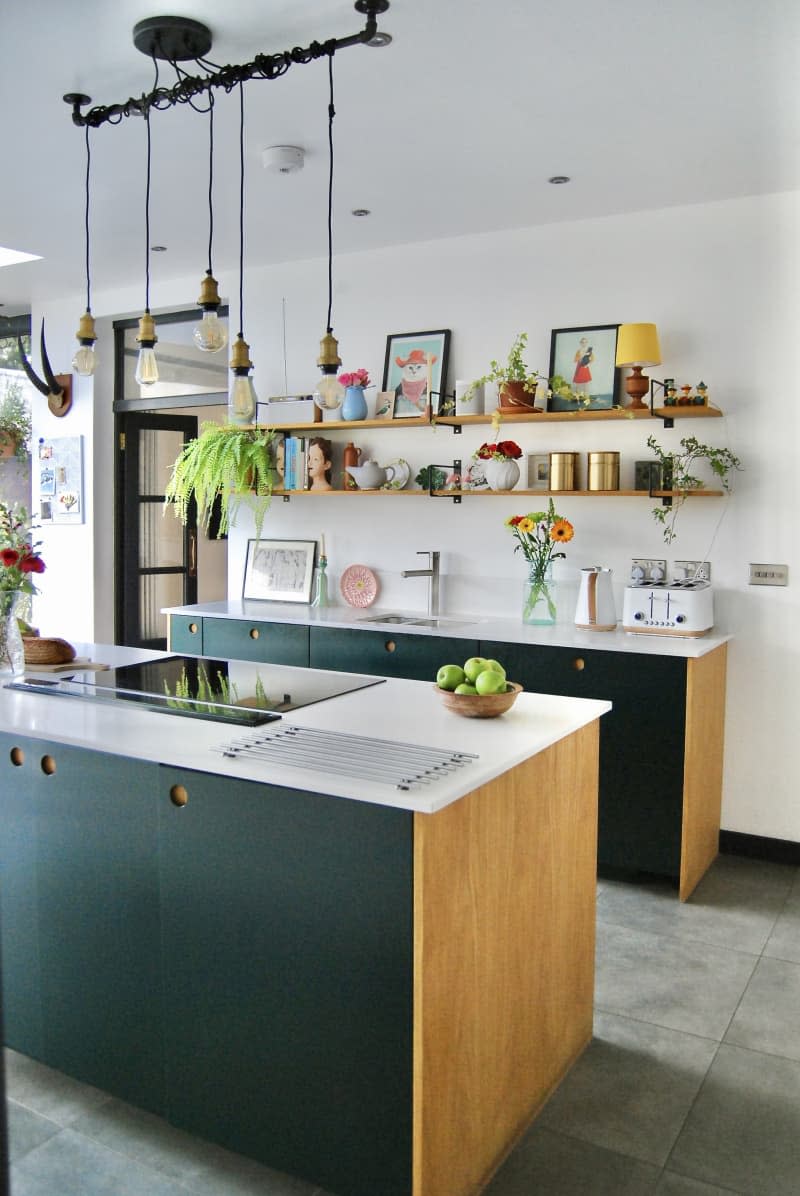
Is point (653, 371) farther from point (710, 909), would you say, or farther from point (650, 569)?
point (710, 909)

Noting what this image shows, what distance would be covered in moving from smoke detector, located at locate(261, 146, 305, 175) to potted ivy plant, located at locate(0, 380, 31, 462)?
374 cm

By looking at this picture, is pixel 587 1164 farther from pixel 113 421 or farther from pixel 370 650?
pixel 113 421

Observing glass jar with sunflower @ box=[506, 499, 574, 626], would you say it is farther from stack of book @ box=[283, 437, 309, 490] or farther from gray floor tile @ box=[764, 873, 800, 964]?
gray floor tile @ box=[764, 873, 800, 964]

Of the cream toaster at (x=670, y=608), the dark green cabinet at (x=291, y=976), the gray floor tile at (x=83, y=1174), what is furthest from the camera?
the cream toaster at (x=670, y=608)

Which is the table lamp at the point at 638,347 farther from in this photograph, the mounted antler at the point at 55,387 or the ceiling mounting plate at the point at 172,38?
the mounted antler at the point at 55,387

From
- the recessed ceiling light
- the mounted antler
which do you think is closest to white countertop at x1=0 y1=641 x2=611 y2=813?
the recessed ceiling light

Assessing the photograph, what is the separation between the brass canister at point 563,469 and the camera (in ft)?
14.0

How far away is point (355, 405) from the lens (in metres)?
4.84

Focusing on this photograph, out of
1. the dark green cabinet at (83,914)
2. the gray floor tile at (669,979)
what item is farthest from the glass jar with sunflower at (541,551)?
the dark green cabinet at (83,914)

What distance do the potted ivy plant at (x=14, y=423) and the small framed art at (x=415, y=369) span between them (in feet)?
10.2

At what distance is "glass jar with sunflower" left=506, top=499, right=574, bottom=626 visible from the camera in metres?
4.20

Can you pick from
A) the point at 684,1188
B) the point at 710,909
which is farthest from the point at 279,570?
the point at 684,1188

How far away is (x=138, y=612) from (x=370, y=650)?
2676mm

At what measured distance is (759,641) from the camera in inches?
159
